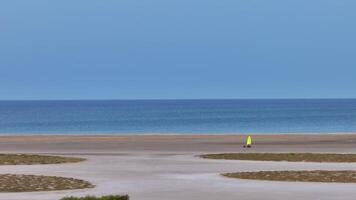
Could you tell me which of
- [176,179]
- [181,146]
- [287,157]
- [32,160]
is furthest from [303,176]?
[181,146]

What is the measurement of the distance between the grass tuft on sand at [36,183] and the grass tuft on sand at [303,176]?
6233 millimetres

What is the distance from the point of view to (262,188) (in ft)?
93.8

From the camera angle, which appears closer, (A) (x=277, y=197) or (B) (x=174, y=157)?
(A) (x=277, y=197)

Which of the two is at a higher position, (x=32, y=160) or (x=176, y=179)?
(x=32, y=160)

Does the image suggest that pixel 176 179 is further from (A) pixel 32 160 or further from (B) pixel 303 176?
(A) pixel 32 160

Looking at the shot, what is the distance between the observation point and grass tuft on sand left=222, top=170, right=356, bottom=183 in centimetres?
3134

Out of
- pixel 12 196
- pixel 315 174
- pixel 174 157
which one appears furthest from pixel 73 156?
pixel 12 196

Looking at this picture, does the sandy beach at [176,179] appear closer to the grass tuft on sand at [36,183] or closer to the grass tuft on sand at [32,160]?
the grass tuft on sand at [36,183]

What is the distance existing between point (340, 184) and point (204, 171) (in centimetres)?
754

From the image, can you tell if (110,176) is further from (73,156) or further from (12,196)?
(73,156)

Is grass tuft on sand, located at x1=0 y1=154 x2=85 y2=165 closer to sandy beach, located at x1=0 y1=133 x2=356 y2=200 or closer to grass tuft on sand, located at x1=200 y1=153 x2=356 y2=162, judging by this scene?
sandy beach, located at x1=0 y1=133 x2=356 y2=200

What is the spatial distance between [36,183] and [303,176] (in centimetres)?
986

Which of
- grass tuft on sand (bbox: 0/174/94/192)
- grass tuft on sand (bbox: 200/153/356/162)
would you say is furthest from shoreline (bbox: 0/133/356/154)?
grass tuft on sand (bbox: 0/174/94/192)

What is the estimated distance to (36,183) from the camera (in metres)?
30.3
